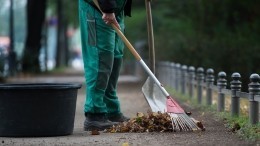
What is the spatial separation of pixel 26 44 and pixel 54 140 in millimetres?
26774

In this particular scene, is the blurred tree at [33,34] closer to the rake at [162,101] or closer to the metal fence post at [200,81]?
the metal fence post at [200,81]

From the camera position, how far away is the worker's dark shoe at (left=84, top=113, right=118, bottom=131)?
Result: 8.62 m

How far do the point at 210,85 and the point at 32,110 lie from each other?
5.05 metres

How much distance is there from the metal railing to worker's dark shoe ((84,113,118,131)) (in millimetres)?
1559

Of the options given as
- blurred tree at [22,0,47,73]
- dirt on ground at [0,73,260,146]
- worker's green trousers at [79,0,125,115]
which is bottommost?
dirt on ground at [0,73,260,146]

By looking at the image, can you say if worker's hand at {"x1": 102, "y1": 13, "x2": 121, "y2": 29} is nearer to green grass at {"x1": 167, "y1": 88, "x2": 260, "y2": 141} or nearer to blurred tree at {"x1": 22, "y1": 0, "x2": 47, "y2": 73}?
green grass at {"x1": 167, "y1": 88, "x2": 260, "y2": 141}

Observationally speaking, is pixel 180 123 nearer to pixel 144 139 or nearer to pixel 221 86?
pixel 144 139

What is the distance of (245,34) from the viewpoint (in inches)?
868

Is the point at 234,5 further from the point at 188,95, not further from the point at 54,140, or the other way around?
the point at 54,140

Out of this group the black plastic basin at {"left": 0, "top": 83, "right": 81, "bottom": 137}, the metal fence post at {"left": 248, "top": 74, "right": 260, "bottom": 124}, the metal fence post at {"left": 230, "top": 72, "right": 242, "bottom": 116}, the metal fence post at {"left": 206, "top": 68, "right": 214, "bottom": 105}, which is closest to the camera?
the black plastic basin at {"left": 0, "top": 83, "right": 81, "bottom": 137}

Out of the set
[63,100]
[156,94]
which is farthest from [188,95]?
[63,100]

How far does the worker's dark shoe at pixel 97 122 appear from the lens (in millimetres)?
8625

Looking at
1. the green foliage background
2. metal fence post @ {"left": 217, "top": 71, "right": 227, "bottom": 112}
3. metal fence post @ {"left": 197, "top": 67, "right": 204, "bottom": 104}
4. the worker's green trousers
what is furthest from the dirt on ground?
the green foliage background

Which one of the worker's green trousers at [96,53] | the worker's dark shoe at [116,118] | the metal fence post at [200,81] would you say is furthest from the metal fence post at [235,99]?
the metal fence post at [200,81]
